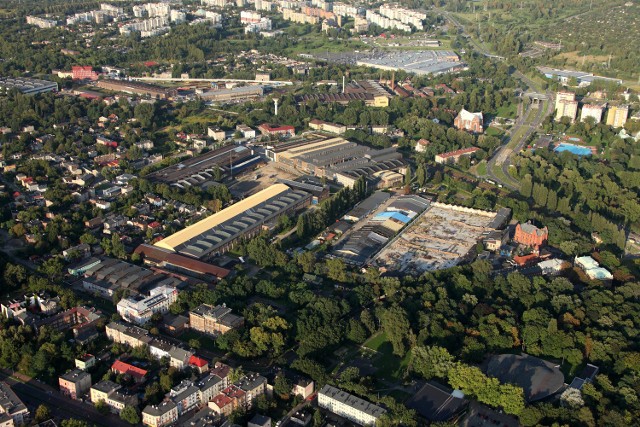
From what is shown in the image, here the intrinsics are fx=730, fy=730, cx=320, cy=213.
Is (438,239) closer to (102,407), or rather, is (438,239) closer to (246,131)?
(102,407)

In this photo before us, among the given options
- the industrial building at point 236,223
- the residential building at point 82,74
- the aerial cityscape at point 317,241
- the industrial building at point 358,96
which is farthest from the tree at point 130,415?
the residential building at point 82,74

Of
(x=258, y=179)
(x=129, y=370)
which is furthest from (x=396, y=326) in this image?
(x=258, y=179)

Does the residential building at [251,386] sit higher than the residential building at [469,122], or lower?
lower

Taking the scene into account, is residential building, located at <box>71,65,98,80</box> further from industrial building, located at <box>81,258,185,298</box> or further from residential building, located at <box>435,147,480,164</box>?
industrial building, located at <box>81,258,185,298</box>

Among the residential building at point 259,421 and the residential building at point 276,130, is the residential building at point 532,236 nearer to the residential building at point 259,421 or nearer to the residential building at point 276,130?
the residential building at point 259,421

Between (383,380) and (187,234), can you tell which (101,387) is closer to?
(383,380)

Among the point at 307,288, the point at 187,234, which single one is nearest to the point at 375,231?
the point at 307,288
